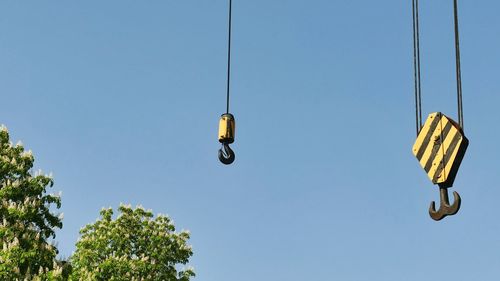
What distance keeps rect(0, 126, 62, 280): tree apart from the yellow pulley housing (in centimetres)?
1239

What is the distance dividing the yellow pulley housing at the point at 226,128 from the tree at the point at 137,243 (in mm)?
21882

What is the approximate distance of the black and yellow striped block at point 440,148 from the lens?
32.3ft

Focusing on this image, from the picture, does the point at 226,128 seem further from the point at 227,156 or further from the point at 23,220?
the point at 23,220

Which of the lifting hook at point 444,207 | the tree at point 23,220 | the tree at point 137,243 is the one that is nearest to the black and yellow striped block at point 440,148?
the lifting hook at point 444,207

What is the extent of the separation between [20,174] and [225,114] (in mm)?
16683

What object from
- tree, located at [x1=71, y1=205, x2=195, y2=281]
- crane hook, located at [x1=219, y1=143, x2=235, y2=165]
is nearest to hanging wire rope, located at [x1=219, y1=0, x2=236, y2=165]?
crane hook, located at [x1=219, y1=143, x2=235, y2=165]

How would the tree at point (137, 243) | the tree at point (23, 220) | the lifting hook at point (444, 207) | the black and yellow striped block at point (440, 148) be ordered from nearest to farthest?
the lifting hook at point (444, 207) < the black and yellow striped block at point (440, 148) < the tree at point (23, 220) < the tree at point (137, 243)

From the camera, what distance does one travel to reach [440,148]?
1009cm

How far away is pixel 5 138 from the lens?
27.3m

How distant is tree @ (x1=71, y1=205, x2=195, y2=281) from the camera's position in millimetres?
34000

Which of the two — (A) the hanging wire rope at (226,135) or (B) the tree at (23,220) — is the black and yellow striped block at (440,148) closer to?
(A) the hanging wire rope at (226,135)

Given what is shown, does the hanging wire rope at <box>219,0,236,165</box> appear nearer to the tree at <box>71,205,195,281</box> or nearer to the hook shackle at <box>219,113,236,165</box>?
the hook shackle at <box>219,113,236,165</box>

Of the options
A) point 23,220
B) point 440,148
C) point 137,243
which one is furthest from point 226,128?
point 137,243

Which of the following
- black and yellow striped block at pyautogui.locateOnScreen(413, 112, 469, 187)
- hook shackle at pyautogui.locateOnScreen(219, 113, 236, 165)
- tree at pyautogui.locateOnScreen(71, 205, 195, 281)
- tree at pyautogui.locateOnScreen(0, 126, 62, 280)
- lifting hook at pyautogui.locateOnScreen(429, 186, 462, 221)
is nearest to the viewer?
lifting hook at pyautogui.locateOnScreen(429, 186, 462, 221)
